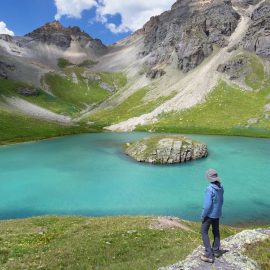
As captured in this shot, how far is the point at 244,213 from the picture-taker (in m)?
54.2

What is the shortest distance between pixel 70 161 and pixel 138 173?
25.4 meters

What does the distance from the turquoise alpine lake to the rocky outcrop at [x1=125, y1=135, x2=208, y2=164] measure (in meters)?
3.46

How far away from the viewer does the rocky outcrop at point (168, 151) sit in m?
98.6

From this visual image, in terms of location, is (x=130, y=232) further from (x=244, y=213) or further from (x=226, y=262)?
(x=244, y=213)

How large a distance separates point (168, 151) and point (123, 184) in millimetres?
29520

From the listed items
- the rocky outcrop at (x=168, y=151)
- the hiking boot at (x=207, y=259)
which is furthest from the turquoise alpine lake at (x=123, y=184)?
the hiking boot at (x=207, y=259)

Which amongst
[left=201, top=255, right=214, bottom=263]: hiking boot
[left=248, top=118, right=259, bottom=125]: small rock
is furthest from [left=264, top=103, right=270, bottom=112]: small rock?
[left=201, top=255, right=214, bottom=263]: hiking boot

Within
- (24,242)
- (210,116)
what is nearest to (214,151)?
(210,116)

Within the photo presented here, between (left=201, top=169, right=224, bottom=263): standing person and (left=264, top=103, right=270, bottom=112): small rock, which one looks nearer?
(left=201, top=169, right=224, bottom=263): standing person

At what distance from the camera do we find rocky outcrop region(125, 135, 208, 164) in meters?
98.6

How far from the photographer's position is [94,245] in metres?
28.0

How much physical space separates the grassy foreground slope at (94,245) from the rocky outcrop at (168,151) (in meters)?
59.3

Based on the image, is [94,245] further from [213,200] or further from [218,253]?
[213,200]

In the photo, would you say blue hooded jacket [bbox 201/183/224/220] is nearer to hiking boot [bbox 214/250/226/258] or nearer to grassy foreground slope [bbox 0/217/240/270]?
hiking boot [bbox 214/250/226/258]
